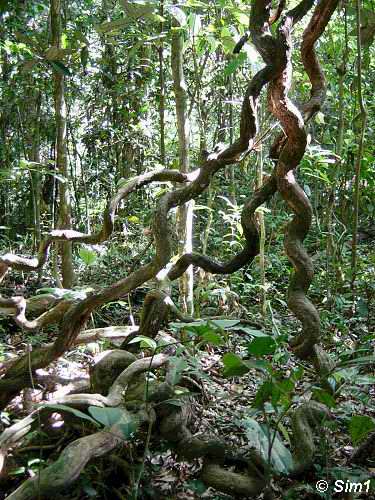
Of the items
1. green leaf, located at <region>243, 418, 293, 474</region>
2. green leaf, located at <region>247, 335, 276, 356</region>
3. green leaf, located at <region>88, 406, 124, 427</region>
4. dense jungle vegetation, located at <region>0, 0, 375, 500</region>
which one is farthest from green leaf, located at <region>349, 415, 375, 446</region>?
green leaf, located at <region>88, 406, 124, 427</region>

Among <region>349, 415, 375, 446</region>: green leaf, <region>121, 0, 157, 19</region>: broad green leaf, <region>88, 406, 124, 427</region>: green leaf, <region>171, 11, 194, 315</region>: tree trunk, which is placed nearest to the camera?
<region>88, 406, 124, 427</region>: green leaf

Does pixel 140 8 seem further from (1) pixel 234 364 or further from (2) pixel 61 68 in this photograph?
(1) pixel 234 364

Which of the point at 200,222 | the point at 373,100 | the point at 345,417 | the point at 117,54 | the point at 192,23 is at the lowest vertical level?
the point at 345,417

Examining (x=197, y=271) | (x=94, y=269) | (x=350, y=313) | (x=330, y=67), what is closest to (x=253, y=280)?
(x=197, y=271)

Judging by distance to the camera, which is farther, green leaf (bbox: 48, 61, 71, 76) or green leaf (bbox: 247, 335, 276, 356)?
green leaf (bbox: 48, 61, 71, 76)

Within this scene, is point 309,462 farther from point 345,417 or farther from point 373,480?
point 345,417

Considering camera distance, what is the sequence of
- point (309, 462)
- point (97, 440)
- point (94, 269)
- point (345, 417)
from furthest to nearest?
point (94, 269), point (345, 417), point (309, 462), point (97, 440)

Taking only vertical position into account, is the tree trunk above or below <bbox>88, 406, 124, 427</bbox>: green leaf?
above

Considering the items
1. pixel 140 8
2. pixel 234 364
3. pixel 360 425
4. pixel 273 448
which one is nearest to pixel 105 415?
pixel 234 364

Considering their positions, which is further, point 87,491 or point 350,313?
point 350,313

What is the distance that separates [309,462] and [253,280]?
3.14 m

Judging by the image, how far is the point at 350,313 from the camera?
3.62 meters

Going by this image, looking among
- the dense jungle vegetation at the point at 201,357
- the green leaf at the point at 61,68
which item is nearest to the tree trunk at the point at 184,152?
the dense jungle vegetation at the point at 201,357

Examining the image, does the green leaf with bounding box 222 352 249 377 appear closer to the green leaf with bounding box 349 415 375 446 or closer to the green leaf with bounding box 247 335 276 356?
the green leaf with bounding box 247 335 276 356
